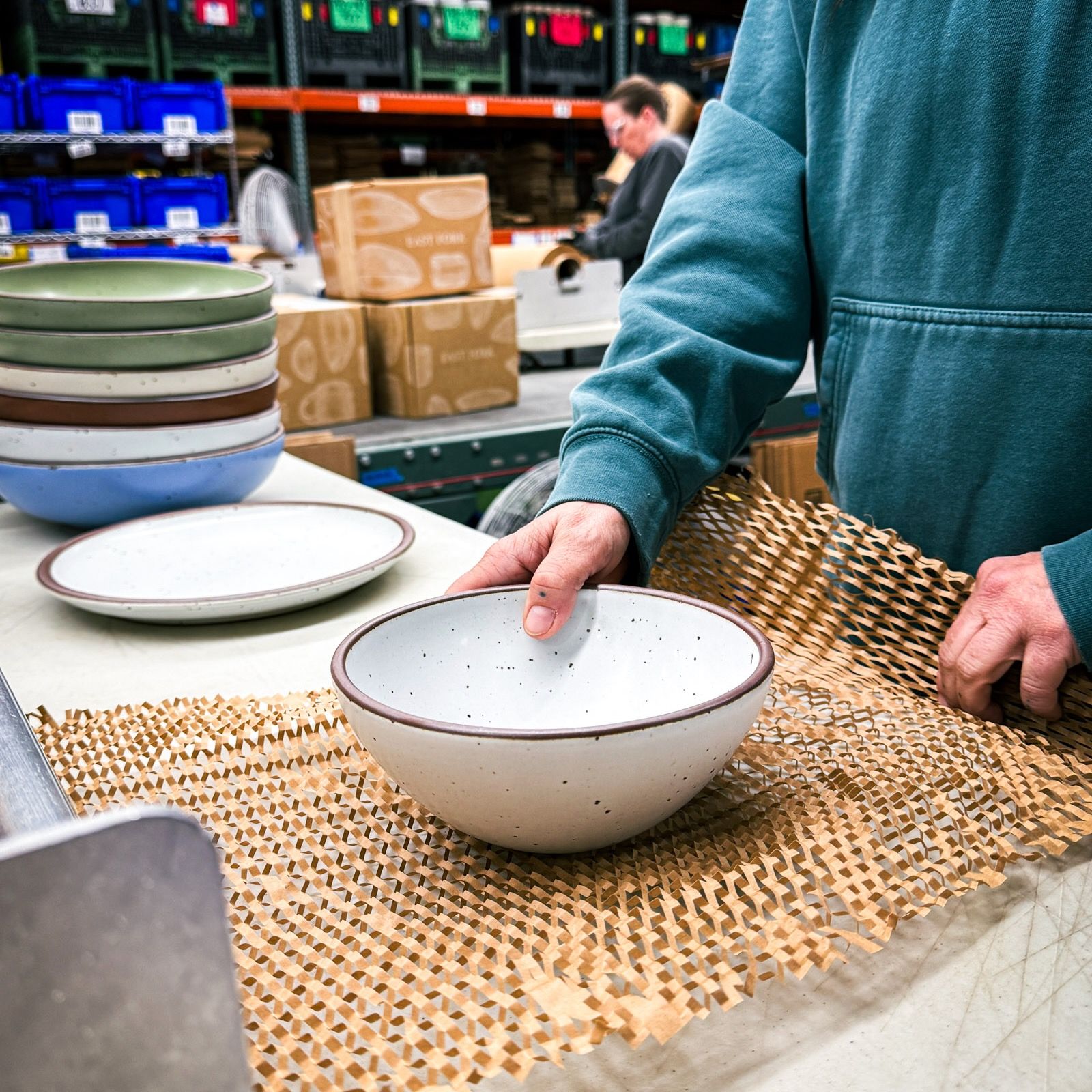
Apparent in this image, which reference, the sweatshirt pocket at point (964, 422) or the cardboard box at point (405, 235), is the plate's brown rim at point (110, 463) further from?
the cardboard box at point (405, 235)

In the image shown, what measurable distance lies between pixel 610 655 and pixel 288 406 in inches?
75.9

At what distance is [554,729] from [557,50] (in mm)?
5422

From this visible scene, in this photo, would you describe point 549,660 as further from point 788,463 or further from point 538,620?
point 788,463

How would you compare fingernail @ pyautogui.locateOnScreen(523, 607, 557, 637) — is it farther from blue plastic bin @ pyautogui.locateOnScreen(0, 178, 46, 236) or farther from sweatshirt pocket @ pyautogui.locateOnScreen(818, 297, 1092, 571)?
blue plastic bin @ pyautogui.locateOnScreen(0, 178, 46, 236)

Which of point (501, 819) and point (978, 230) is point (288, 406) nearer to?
point (978, 230)

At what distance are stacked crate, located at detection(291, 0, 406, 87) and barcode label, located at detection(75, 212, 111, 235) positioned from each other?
1098 mm

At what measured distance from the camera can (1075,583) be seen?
0.59 meters

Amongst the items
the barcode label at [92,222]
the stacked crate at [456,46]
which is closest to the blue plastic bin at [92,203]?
the barcode label at [92,222]

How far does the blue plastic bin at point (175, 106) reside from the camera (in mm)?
4273

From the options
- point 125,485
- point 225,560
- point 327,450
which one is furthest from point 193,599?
point 327,450

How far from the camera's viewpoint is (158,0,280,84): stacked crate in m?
4.43

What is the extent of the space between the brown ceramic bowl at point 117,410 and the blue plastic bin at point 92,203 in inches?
146

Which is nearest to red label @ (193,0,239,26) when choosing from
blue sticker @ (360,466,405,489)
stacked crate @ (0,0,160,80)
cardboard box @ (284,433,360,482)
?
stacked crate @ (0,0,160,80)

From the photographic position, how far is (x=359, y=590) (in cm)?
96
